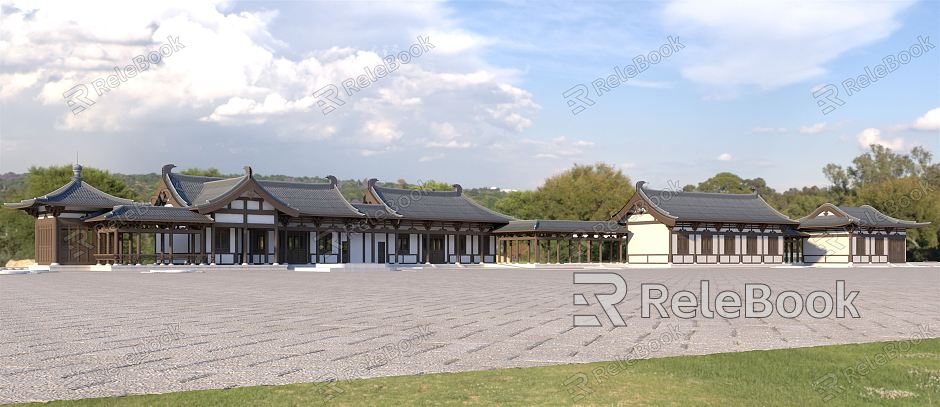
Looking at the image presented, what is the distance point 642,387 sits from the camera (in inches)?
292

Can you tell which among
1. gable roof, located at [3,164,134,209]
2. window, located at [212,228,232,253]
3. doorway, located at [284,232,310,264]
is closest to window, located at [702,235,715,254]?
doorway, located at [284,232,310,264]

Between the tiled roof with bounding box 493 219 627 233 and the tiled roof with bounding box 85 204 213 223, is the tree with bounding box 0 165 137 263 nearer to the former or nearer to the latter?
the tiled roof with bounding box 85 204 213 223

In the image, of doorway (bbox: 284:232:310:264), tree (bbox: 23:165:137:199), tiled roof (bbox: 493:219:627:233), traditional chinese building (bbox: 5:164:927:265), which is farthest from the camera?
tree (bbox: 23:165:137:199)

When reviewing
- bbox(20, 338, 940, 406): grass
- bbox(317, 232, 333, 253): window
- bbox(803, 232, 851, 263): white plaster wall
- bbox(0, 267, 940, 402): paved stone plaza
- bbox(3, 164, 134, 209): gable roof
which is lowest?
bbox(803, 232, 851, 263): white plaster wall

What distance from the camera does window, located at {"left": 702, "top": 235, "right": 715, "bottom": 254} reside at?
5447 centimetres

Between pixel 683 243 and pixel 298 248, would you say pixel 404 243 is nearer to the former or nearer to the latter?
pixel 298 248

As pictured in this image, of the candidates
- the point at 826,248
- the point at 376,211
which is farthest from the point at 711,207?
the point at 376,211

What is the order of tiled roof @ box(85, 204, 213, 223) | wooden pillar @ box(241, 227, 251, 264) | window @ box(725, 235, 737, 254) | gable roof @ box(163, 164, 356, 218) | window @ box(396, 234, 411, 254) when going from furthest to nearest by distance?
window @ box(725, 235, 737, 254) → window @ box(396, 234, 411, 254) → wooden pillar @ box(241, 227, 251, 264) → gable roof @ box(163, 164, 356, 218) → tiled roof @ box(85, 204, 213, 223)

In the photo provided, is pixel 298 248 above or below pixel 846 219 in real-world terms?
below

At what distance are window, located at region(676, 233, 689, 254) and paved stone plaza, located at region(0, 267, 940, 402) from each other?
35.4 meters

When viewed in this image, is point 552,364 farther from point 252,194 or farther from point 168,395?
point 252,194

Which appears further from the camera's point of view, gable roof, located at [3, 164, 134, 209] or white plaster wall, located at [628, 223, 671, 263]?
white plaster wall, located at [628, 223, 671, 263]

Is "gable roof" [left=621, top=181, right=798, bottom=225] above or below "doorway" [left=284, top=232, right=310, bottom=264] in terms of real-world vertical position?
above

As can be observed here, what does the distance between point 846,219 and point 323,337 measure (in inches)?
2137
